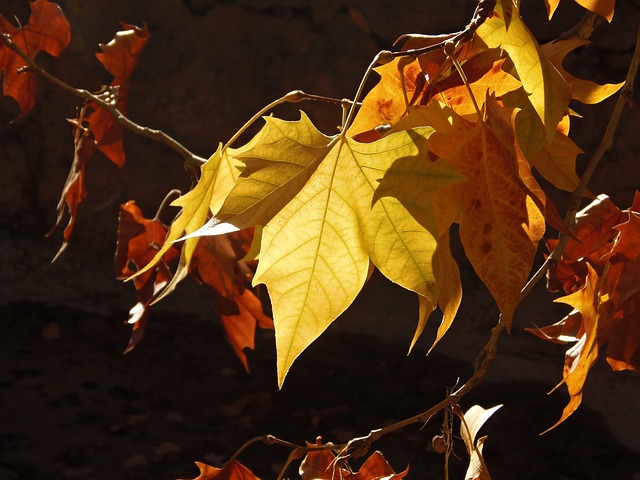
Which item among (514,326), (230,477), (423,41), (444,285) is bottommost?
(514,326)

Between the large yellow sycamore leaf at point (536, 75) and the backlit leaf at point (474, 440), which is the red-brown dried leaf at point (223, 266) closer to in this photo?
the backlit leaf at point (474, 440)

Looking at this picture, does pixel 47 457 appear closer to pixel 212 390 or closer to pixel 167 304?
pixel 212 390

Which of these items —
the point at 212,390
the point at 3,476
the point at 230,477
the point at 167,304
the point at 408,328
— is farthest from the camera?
the point at 167,304

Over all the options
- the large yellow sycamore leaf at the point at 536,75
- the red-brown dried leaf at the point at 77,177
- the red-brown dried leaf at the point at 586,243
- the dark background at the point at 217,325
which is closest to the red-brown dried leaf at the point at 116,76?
the red-brown dried leaf at the point at 77,177

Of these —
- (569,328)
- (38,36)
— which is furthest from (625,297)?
(38,36)

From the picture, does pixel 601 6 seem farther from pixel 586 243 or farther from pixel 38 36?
pixel 38 36

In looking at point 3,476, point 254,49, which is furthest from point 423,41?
point 254,49
